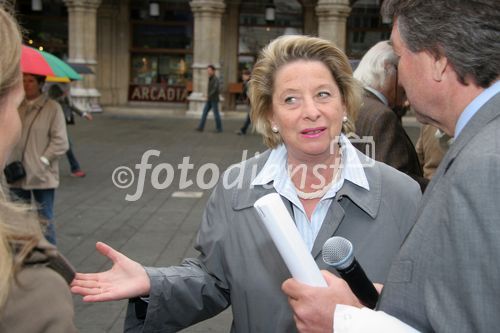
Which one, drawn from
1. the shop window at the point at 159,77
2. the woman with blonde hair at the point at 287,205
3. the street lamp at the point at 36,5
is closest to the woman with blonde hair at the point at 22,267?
the woman with blonde hair at the point at 287,205

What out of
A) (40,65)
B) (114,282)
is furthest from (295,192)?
(40,65)

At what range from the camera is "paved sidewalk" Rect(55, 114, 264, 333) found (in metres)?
5.06

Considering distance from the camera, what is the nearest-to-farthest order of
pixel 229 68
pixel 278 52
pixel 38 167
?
pixel 278 52
pixel 38 167
pixel 229 68

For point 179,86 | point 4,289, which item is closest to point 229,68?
point 179,86

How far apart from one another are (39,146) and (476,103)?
4.98 m

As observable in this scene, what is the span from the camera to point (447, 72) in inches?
62.9

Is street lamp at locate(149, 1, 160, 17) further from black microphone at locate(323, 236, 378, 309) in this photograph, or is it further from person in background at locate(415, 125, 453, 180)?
black microphone at locate(323, 236, 378, 309)

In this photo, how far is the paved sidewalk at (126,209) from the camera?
5.06 m

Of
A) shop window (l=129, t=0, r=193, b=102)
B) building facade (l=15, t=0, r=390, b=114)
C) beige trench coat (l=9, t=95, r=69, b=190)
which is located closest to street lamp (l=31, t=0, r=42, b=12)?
building facade (l=15, t=0, r=390, b=114)

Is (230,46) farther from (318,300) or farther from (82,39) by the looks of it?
(318,300)

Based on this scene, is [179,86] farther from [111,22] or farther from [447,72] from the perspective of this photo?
[447,72]

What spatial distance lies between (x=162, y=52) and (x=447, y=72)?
23.2m

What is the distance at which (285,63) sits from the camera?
2504mm

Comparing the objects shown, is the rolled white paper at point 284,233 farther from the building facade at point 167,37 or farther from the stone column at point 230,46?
the stone column at point 230,46
